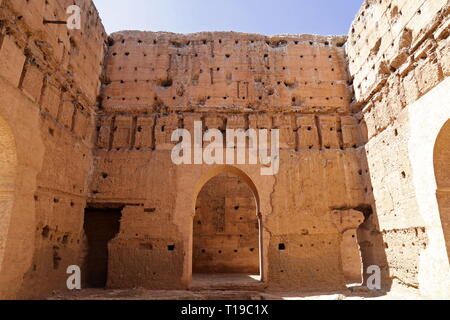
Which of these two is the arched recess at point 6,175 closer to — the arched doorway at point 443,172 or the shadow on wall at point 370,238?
the arched doorway at point 443,172

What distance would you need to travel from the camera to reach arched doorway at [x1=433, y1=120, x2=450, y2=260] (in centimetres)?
608

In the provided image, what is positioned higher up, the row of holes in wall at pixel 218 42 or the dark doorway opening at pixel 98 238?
the row of holes in wall at pixel 218 42

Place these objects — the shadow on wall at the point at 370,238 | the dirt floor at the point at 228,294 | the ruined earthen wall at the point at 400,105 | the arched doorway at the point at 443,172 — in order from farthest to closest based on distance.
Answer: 1. the shadow on wall at the point at 370,238
2. the dirt floor at the point at 228,294
3. the ruined earthen wall at the point at 400,105
4. the arched doorway at the point at 443,172

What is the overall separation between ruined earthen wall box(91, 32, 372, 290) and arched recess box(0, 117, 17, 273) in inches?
129

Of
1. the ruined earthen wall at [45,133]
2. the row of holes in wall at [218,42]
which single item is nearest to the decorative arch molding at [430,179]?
the row of holes in wall at [218,42]

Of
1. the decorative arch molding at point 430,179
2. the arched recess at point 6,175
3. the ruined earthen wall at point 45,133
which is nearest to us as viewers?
the arched recess at point 6,175

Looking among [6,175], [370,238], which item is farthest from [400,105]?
[6,175]

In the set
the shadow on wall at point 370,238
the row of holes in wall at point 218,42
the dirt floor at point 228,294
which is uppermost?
the row of holes in wall at point 218,42

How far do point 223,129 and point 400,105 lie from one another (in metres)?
4.77

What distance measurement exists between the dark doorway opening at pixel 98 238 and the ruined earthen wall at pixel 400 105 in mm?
7505

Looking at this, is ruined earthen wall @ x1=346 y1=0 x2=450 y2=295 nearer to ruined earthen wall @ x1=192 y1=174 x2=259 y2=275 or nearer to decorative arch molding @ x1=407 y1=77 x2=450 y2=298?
decorative arch molding @ x1=407 y1=77 x2=450 y2=298

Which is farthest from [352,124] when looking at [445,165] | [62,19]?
[62,19]

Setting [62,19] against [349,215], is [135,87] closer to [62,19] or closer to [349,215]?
[62,19]

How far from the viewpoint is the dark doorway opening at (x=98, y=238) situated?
9.56m
